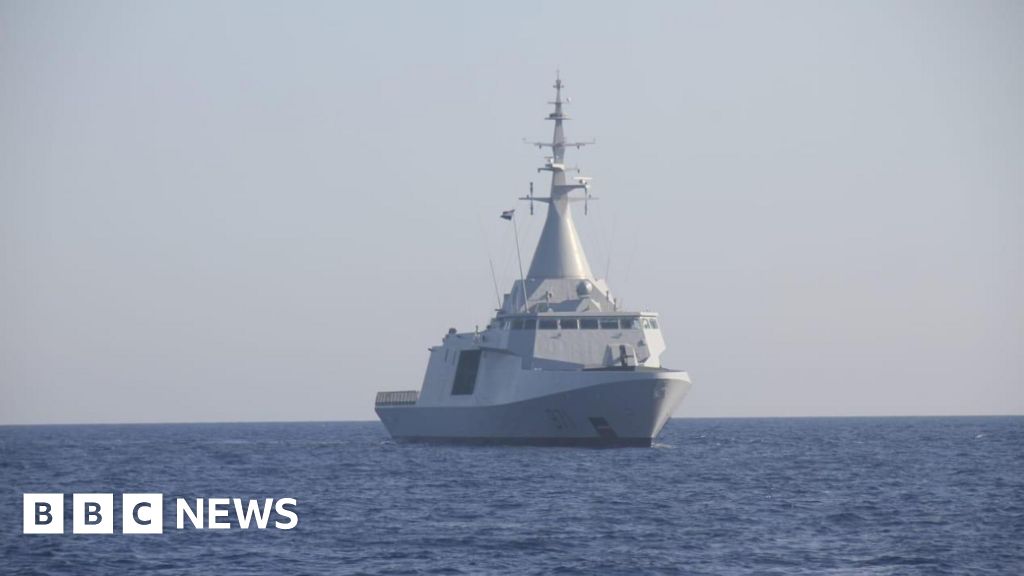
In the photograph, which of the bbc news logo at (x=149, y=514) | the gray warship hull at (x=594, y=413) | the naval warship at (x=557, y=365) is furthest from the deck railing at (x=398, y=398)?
the bbc news logo at (x=149, y=514)

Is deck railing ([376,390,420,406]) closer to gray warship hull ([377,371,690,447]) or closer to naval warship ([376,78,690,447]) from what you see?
naval warship ([376,78,690,447])

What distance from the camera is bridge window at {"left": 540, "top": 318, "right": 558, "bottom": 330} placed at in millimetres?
73312

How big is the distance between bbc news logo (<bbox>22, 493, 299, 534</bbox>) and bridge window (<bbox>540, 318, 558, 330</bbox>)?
2491 cm

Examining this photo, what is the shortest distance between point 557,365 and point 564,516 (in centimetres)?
2822

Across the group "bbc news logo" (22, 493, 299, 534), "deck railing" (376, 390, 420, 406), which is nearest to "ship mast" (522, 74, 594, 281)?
"deck railing" (376, 390, 420, 406)

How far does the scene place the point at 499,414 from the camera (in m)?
73.1

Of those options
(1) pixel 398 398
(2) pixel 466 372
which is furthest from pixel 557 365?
(1) pixel 398 398

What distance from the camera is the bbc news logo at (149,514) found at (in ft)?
138

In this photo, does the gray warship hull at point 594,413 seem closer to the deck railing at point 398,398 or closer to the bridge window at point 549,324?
the bridge window at point 549,324

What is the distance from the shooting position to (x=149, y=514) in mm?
45125

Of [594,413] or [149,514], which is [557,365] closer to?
[594,413]

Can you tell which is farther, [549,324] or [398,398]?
[398,398]

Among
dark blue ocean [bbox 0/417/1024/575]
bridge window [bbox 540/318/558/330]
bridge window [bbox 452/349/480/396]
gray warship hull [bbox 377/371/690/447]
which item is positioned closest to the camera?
dark blue ocean [bbox 0/417/1024/575]

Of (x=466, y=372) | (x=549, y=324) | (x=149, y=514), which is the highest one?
(x=549, y=324)
